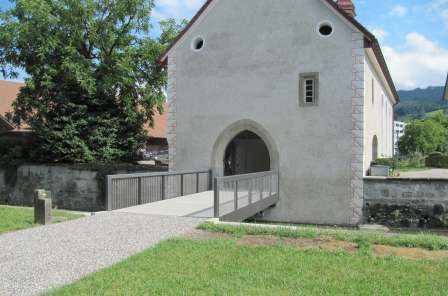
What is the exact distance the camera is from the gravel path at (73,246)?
6.18m

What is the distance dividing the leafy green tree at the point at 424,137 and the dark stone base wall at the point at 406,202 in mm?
72410

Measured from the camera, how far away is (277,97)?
17109 millimetres

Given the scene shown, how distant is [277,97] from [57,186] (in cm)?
1102

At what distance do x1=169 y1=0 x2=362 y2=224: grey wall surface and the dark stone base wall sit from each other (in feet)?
2.82

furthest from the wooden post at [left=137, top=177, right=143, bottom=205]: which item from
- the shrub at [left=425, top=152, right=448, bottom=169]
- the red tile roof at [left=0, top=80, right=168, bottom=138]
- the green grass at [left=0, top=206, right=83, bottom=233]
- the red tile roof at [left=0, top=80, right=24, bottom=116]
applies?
the shrub at [left=425, top=152, right=448, bottom=169]

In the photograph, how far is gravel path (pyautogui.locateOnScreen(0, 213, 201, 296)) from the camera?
20.3 ft

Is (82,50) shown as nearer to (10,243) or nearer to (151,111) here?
(151,111)

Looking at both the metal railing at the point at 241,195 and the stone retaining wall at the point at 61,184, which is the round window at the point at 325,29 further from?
the stone retaining wall at the point at 61,184

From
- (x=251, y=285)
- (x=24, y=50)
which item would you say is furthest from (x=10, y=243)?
(x=24, y=50)

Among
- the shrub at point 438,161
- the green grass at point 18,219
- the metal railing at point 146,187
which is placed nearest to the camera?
the green grass at point 18,219

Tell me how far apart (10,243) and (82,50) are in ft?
52.3

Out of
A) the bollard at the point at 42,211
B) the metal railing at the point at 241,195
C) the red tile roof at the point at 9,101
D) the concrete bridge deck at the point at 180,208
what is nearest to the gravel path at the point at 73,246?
the concrete bridge deck at the point at 180,208

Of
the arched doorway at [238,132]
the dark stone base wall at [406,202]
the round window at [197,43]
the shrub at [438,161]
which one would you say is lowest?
the dark stone base wall at [406,202]

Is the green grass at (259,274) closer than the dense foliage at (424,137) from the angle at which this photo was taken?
Yes
